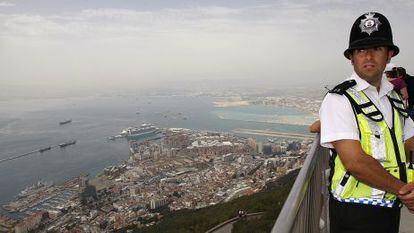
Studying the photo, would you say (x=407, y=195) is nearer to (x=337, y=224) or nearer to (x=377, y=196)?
(x=377, y=196)

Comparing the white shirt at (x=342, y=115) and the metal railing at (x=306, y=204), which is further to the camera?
the white shirt at (x=342, y=115)

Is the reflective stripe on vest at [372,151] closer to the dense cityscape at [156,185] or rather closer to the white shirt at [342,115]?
the white shirt at [342,115]

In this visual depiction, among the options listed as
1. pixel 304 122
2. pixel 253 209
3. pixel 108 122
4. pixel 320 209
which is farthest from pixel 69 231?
pixel 108 122

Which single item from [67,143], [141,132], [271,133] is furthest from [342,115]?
[141,132]

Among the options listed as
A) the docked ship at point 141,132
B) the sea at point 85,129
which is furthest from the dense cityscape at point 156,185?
the docked ship at point 141,132

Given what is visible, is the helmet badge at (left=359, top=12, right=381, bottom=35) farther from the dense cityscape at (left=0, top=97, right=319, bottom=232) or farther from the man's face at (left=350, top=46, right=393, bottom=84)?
the dense cityscape at (left=0, top=97, right=319, bottom=232)

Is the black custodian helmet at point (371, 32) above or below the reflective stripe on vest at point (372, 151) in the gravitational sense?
above
